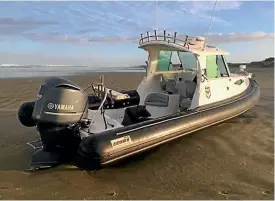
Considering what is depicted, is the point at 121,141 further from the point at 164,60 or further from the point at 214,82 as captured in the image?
the point at 164,60

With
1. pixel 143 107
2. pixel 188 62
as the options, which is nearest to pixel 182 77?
pixel 188 62

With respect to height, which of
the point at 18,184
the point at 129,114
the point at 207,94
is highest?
the point at 207,94

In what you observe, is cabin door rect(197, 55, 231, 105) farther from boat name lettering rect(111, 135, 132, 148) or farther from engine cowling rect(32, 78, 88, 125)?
engine cowling rect(32, 78, 88, 125)

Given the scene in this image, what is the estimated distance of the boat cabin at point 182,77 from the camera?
6.59m

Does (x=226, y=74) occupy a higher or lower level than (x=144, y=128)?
higher

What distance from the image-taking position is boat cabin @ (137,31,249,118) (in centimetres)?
659

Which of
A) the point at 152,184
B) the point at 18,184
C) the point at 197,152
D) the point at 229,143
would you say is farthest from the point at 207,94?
the point at 18,184

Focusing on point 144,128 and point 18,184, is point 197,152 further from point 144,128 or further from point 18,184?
point 18,184

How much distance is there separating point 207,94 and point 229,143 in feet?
4.03

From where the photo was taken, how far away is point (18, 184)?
3.88m

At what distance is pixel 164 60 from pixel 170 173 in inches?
147

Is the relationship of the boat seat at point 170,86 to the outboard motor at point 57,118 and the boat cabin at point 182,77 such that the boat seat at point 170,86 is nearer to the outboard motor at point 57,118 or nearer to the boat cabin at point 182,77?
the boat cabin at point 182,77

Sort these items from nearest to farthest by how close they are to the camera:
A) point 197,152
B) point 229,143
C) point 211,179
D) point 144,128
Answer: point 211,179 → point 144,128 → point 197,152 → point 229,143

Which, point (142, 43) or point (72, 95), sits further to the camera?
point (142, 43)
